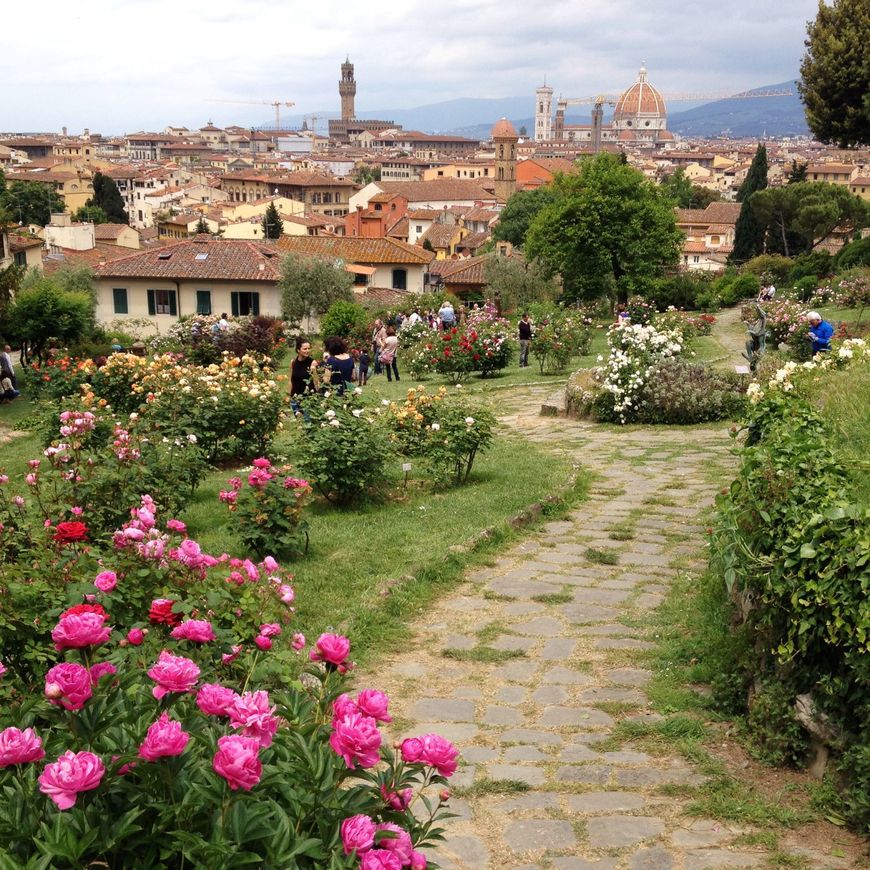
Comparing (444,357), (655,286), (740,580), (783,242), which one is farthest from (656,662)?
(783,242)

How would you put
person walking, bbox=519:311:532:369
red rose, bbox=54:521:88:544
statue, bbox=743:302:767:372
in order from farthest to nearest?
person walking, bbox=519:311:532:369, statue, bbox=743:302:767:372, red rose, bbox=54:521:88:544

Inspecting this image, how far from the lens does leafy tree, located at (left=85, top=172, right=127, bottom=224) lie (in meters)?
95.0

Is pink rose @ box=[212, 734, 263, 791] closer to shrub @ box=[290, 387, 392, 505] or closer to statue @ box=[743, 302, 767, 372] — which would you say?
shrub @ box=[290, 387, 392, 505]

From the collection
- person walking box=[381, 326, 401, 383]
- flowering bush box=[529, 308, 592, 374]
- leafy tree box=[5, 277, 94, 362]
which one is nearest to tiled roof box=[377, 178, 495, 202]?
leafy tree box=[5, 277, 94, 362]

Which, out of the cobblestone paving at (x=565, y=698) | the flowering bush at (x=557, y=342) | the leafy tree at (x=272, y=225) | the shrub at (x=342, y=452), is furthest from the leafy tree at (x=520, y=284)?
the leafy tree at (x=272, y=225)

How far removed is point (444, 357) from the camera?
1770 cm

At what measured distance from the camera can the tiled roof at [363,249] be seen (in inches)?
2012

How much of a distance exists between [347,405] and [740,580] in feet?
13.9

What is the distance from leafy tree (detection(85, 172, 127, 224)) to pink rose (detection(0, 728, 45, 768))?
3888 inches

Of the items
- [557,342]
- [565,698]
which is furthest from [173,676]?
[557,342]

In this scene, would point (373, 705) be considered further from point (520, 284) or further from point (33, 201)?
point (33, 201)

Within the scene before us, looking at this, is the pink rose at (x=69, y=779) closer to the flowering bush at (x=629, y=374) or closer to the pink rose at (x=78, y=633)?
the pink rose at (x=78, y=633)

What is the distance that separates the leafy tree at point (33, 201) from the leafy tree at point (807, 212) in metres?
57.8

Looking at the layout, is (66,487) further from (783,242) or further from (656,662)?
(783,242)
